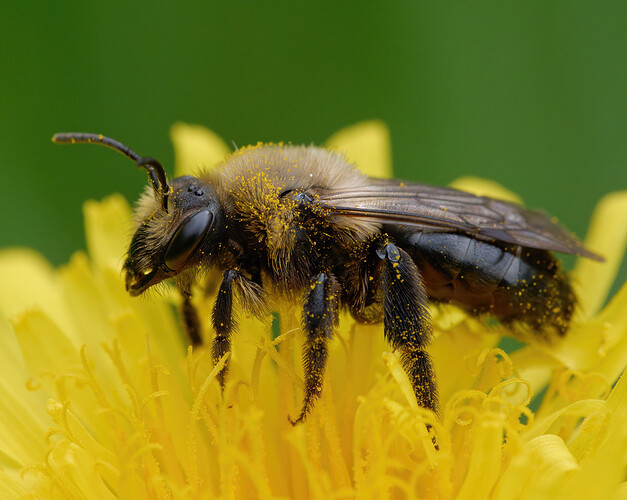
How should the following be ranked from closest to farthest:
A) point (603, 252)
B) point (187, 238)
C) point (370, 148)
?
1. point (187, 238)
2. point (603, 252)
3. point (370, 148)

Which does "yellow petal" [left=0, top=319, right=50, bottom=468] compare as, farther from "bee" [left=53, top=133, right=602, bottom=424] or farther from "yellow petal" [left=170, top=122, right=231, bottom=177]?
"yellow petal" [left=170, top=122, right=231, bottom=177]

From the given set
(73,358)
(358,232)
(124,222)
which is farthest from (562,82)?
(73,358)

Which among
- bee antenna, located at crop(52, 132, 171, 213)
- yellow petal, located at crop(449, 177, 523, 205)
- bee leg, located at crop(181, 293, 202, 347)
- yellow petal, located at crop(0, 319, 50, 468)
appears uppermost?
bee antenna, located at crop(52, 132, 171, 213)

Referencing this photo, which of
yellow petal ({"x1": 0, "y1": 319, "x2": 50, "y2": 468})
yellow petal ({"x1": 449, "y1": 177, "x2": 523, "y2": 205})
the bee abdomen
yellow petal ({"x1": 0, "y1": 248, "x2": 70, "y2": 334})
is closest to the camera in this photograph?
the bee abdomen

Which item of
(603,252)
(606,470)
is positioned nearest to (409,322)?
(606,470)

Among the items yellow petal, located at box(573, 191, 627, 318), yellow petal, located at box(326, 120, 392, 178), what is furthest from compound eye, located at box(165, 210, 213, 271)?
yellow petal, located at box(573, 191, 627, 318)

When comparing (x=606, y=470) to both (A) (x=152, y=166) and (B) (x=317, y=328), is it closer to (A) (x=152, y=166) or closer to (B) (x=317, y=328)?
(B) (x=317, y=328)

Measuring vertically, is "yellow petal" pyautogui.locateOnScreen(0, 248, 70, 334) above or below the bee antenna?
below
